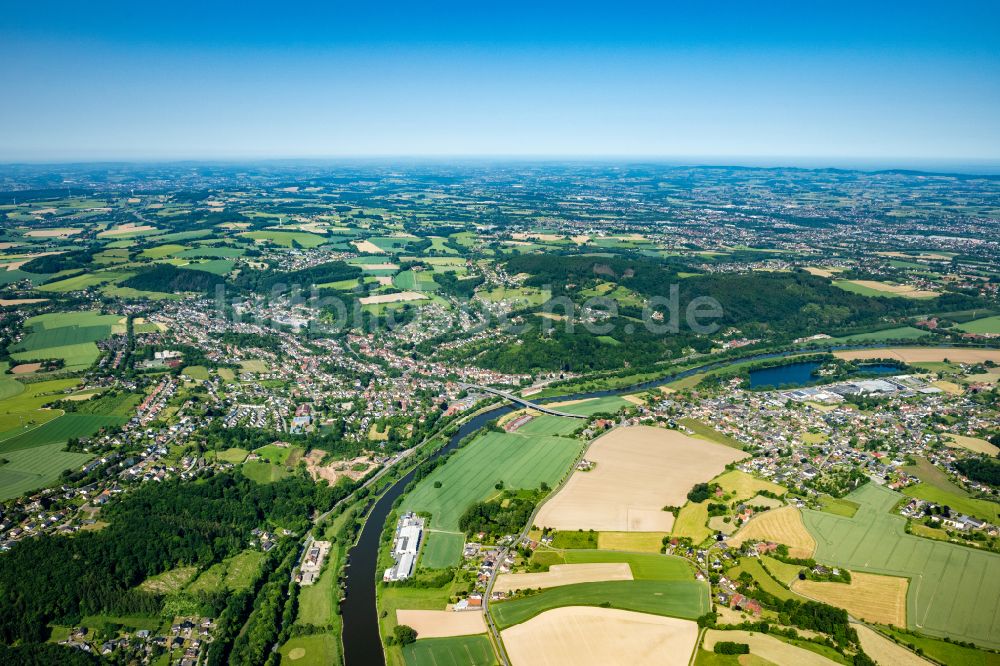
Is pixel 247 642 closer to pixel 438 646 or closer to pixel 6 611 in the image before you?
pixel 438 646

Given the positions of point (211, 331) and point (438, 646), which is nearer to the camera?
point (438, 646)

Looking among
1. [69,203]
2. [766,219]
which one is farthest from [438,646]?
[69,203]

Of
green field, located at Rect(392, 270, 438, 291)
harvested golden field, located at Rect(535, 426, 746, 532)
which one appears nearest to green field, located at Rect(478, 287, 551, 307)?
green field, located at Rect(392, 270, 438, 291)

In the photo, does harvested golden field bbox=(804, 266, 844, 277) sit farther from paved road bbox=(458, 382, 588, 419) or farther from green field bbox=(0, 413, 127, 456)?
green field bbox=(0, 413, 127, 456)

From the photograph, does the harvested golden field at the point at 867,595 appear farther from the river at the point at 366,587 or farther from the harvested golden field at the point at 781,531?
the river at the point at 366,587

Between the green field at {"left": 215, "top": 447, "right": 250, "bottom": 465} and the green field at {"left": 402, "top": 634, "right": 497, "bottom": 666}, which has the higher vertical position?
the green field at {"left": 215, "top": 447, "right": 250, "bottom": 465}

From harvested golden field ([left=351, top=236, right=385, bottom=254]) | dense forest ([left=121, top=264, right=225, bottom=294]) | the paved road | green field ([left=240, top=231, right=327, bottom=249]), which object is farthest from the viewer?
green field ([left=240, top=231, right=327, bottom=249])

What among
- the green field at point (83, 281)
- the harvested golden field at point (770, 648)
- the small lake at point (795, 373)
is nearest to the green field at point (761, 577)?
the harvested golden field at point (770, 648)
